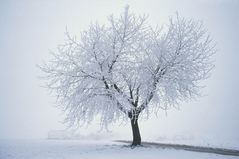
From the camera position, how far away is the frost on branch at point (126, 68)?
21844mm

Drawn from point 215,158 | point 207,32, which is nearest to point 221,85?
point 207,32

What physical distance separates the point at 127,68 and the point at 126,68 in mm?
91

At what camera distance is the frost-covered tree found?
71.7 ft

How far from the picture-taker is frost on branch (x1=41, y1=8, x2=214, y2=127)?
71.7 ft

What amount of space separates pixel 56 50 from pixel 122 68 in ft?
19.6

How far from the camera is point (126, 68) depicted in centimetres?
2261

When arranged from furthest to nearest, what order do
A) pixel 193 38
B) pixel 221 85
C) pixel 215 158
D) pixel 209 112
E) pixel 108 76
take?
pixel 221 85
pixel 209 112
pixel 193 38
pixel 108 76
pixel 215 158

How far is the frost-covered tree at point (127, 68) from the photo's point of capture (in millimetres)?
21844

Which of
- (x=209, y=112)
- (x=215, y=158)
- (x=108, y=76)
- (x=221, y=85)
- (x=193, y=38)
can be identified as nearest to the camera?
(x=215, y=158)

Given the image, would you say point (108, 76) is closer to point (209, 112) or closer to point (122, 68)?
point (122, 68)

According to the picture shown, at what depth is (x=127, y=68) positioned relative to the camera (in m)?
22.6

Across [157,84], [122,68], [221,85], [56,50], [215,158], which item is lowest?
[215,158]

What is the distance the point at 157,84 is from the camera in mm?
22125

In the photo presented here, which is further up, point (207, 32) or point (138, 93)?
point (207, 32)
